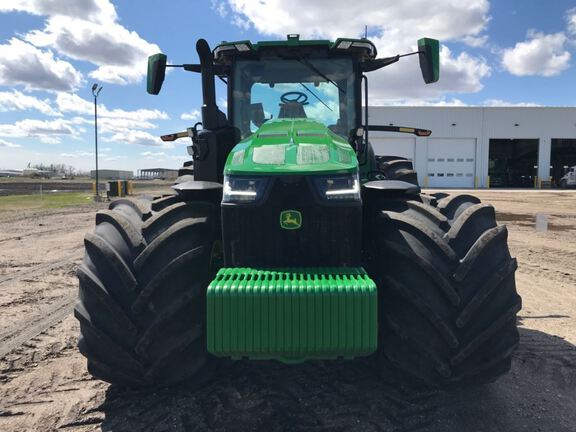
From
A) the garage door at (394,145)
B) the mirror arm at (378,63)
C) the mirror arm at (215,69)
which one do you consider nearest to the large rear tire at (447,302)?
the mirror arm at (378,63)

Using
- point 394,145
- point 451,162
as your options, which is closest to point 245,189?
point 394,145

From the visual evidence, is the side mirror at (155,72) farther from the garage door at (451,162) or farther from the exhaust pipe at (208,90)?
the garage door at (451,162)

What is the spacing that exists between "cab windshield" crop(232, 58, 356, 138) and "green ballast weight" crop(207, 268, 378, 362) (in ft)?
7.63

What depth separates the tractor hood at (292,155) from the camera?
9.89 feet

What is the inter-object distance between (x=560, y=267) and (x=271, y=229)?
7.06m

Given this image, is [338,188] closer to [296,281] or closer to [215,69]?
[296,281]

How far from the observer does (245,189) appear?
3.04 m

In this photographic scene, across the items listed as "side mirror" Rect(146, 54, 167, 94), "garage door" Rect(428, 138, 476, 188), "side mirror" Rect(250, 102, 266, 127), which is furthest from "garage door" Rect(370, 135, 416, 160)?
"side mirror" Rect(146, 54, 167, 94)

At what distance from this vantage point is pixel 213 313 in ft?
8.52

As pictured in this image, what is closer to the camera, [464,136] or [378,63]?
[378,63]

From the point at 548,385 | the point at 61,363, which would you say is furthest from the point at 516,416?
the point at 61,363

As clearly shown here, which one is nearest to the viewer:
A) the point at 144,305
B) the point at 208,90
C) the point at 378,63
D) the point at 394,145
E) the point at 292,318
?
the point at 292,318

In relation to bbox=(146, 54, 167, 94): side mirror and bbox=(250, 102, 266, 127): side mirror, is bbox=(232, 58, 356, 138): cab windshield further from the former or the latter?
bbox=(146, 54, 167, 94): side mirror

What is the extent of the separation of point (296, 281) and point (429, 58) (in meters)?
2.65
